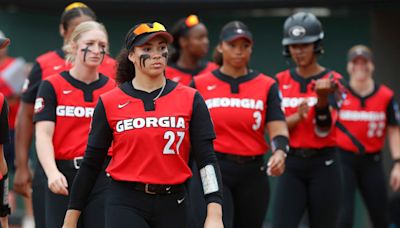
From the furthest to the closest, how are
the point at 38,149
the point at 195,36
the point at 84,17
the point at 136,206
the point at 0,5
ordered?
the point at 0,5 → the point at 195,36 → the point at 84,17 → the point at 38,149 → the point at 136,206

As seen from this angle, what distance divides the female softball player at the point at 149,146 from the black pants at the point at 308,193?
261cm

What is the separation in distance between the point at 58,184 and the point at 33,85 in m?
1.76

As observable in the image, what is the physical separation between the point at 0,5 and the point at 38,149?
6.62 metres

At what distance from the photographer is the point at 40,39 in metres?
14.4

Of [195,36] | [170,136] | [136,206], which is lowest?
[136,206]

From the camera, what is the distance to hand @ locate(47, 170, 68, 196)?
23.9ft

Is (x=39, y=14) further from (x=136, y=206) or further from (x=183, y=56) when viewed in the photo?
(x=136, y=206)

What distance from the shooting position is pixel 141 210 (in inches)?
252

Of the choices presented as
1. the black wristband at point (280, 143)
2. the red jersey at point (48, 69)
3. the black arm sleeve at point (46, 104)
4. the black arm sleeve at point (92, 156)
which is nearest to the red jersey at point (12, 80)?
the red jersey at point (48, 69)

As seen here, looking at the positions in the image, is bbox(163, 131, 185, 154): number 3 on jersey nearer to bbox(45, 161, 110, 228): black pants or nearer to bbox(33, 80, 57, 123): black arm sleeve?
bbox(45, 161, 110, 228): black pants

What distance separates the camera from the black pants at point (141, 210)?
638cm

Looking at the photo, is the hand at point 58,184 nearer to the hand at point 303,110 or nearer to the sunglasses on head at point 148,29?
the sunglasses on head at point 148,29

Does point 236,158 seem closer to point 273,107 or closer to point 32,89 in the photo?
point 273,107

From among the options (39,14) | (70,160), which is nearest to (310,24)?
(70,160)
